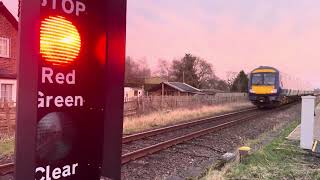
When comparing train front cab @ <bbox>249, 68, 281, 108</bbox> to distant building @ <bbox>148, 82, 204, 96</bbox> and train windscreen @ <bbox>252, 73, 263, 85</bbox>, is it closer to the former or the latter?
train windscreen @ <bbox>252, 73, 263, 85</bbox>

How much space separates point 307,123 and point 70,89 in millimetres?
9156

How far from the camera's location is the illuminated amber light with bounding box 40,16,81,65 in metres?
1.33

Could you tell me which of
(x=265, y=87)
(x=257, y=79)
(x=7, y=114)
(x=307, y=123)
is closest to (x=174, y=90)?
(x=257, y=79)

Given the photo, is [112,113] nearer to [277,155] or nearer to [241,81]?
[277,155]

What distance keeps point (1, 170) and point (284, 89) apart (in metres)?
29.7

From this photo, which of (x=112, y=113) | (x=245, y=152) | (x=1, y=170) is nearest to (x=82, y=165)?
(x=112, y=113)

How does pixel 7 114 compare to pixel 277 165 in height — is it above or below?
above

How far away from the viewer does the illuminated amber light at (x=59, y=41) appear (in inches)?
52.5

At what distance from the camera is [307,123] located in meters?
9.52

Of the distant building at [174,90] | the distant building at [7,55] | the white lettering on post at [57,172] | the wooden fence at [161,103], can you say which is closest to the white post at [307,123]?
the white lettering on post at [57,172]

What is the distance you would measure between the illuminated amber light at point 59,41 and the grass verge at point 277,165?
547cm

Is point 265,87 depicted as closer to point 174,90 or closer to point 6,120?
point 6,120

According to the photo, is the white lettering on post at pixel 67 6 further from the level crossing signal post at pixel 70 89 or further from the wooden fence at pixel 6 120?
the wooden fence at pixel 6 120

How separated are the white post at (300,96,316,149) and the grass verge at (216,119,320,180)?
26 centimetres
